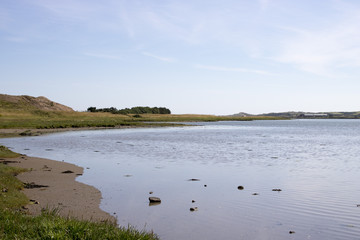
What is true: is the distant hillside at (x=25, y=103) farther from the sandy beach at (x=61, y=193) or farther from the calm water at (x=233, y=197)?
the calm water at (x=233, y=197)

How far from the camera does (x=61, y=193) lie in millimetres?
16031

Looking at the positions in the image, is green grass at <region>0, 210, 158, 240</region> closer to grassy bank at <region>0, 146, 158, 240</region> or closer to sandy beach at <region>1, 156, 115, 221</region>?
grassy bank at <region>0, 146, 158, 240</region>

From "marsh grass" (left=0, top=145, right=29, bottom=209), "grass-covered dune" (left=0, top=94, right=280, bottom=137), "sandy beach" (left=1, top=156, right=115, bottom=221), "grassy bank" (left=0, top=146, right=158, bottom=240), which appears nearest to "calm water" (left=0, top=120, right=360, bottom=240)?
"sandy beach" (left=1, top=156, right=115, bottom=221)

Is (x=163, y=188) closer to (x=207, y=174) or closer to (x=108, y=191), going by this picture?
(x=108, y=191)

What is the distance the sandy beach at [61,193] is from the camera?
42.4 feet

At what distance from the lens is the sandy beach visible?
1292cm

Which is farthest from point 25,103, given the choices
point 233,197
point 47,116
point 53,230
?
point 53,230

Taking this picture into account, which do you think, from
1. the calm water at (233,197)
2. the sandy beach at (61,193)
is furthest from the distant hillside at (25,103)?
the calm water at (233,197)

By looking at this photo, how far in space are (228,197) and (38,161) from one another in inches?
646

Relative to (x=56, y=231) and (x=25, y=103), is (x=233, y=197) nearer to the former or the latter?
(x=56, y=231)

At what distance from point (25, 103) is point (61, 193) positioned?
449 feet

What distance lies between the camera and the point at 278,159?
3130 cm

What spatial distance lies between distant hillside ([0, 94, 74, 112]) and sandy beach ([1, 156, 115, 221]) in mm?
109307

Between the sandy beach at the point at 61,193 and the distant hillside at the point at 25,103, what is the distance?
109 metres
